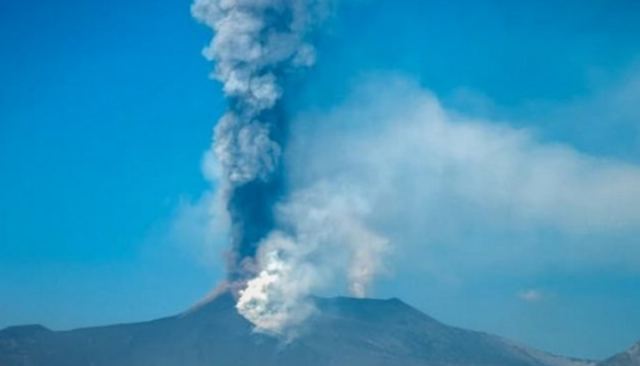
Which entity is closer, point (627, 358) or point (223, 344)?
point (223, 344)

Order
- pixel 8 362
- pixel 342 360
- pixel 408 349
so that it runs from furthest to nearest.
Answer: pixel 408 349 → pixel 342 360 → pixel 8 362

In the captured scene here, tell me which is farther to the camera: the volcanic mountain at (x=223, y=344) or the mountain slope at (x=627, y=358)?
the mountain slope at (x=627, y=358)

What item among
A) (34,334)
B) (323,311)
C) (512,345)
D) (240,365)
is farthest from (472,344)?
(34,334)

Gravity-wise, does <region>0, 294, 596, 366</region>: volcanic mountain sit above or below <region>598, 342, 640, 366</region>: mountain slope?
below

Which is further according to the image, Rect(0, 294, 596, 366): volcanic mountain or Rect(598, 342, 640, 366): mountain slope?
Rect(598, 342, 640, 366): mountain slope

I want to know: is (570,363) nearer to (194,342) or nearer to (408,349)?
(408,349)
